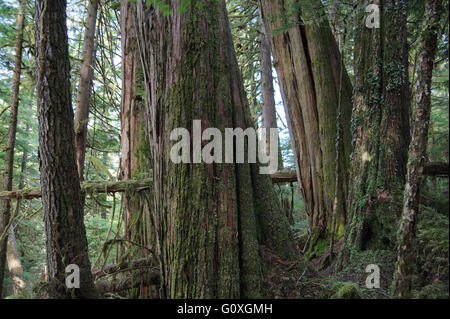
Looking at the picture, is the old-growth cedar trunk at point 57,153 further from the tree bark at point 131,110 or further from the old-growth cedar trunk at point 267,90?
the old-growth cedar trunk at point 267,90

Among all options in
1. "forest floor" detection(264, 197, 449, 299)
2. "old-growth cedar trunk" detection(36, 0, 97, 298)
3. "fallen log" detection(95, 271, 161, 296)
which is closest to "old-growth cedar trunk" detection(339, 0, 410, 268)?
"forest floor" detection(264, 197, 449, 299)

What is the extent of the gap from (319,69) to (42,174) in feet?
15.8

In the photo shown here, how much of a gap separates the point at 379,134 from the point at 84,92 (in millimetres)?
5166

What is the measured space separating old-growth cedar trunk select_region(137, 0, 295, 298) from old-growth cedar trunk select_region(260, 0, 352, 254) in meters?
2.28

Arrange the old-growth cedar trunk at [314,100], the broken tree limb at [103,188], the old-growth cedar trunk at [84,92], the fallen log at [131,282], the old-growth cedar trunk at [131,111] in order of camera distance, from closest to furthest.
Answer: the fallen log at [131,282], the broken tree limb at [103,188], the old-growth cedar trunk at [131,111], the old-growth cedar trunk at [314,100], the old-growth cedar trunk at [84,92]

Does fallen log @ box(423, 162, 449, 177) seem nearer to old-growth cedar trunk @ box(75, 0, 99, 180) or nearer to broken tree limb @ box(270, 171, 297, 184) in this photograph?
broken tree limb @ box(270, 171, 297, 184)

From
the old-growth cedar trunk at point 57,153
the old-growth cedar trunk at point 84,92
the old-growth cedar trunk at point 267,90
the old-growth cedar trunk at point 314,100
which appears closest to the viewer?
the old-growth cedar trunk at point 57,153

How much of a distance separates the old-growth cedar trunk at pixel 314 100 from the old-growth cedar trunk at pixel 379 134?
880mm

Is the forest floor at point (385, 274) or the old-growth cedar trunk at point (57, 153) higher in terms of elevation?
the old-growth cedar trunk at point (57, 153)

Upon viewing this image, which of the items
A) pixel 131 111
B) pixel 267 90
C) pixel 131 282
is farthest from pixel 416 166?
pixel 267 90

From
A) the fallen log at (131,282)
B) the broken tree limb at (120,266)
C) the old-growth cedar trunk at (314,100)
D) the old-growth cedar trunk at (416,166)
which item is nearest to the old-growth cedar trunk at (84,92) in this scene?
the broken tree limb at (120,266)

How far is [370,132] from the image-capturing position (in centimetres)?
425

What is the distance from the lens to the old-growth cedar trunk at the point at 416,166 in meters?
2.36

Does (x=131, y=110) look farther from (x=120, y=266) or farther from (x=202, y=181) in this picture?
(x=202, y=181)
